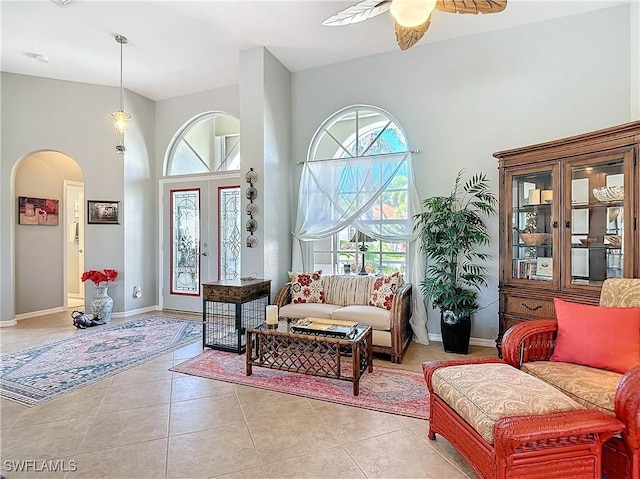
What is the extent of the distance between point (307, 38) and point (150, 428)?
410 cm

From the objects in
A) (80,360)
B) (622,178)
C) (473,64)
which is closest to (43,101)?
(80,360)

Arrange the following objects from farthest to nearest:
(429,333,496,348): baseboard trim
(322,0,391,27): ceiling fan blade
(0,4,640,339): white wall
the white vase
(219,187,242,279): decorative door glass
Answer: (219,187,242,279): decorative door glass, the white vase, (429,333,496,348): baseboard trim, (0,4,640,339): white wall, (322,0,391,27): ceiling fan blade

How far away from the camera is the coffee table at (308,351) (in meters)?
2.76

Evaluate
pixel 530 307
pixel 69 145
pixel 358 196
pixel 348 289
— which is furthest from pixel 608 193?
pixel 69 145

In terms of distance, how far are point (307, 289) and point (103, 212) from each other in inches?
140

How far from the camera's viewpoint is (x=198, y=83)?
5.36 m

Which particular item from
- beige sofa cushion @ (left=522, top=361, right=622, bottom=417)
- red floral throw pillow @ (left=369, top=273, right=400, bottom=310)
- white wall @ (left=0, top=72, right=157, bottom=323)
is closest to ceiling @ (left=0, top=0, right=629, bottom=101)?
white wall @ (left=0, top=72, right=157, bottom=323)

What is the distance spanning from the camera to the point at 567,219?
3049 millimetres

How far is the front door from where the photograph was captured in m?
5.50

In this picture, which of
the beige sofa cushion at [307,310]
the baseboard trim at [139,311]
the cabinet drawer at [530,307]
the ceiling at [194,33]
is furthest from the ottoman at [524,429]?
the baseboard trim at [139,311]

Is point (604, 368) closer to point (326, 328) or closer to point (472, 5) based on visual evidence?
point (326, 328)

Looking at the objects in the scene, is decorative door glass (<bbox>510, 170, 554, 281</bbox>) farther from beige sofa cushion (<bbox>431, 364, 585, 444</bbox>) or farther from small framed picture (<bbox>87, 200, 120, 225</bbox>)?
small framed picture (<bbox>87, 200, 120, 225</bbox>)

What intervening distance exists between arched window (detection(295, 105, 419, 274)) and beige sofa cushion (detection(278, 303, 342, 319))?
34.8 inches

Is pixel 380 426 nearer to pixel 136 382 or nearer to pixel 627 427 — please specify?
pixel 627 427
